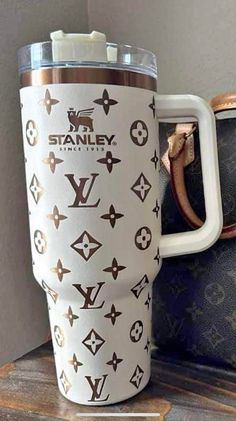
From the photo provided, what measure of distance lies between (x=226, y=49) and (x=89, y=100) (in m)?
0.31

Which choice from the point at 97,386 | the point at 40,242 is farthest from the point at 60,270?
the point at 97,386

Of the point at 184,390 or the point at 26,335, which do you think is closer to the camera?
the point at 184,390

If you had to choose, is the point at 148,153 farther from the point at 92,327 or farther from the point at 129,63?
the point at 92,327

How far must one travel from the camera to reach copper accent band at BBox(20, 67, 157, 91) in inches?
18.6

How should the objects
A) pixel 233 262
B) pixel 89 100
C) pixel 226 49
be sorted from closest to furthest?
pixel 89 100 < pixel 233 262 < pixel 226 49

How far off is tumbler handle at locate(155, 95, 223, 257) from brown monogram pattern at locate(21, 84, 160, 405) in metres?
0.02

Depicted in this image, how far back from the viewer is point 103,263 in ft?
1.64

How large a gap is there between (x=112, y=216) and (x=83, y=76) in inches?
5.8

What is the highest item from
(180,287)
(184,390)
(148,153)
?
(148,153)

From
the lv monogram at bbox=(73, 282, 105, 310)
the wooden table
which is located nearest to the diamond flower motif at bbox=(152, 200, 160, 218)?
the lv monogram at bbox=(73, 282, 105, 310)

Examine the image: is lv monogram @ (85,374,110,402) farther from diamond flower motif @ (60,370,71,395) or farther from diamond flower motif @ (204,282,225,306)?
diamond flower motif @ (204,282,225,306)

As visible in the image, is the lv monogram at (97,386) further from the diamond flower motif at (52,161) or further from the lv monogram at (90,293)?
the diamond flower motif at (52,161)

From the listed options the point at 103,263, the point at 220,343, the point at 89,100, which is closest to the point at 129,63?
the point at 89,100

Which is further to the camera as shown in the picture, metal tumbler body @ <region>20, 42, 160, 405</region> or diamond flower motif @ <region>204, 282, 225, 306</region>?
diamond flower motif @ <region>204, 282, 225, 306</region>
